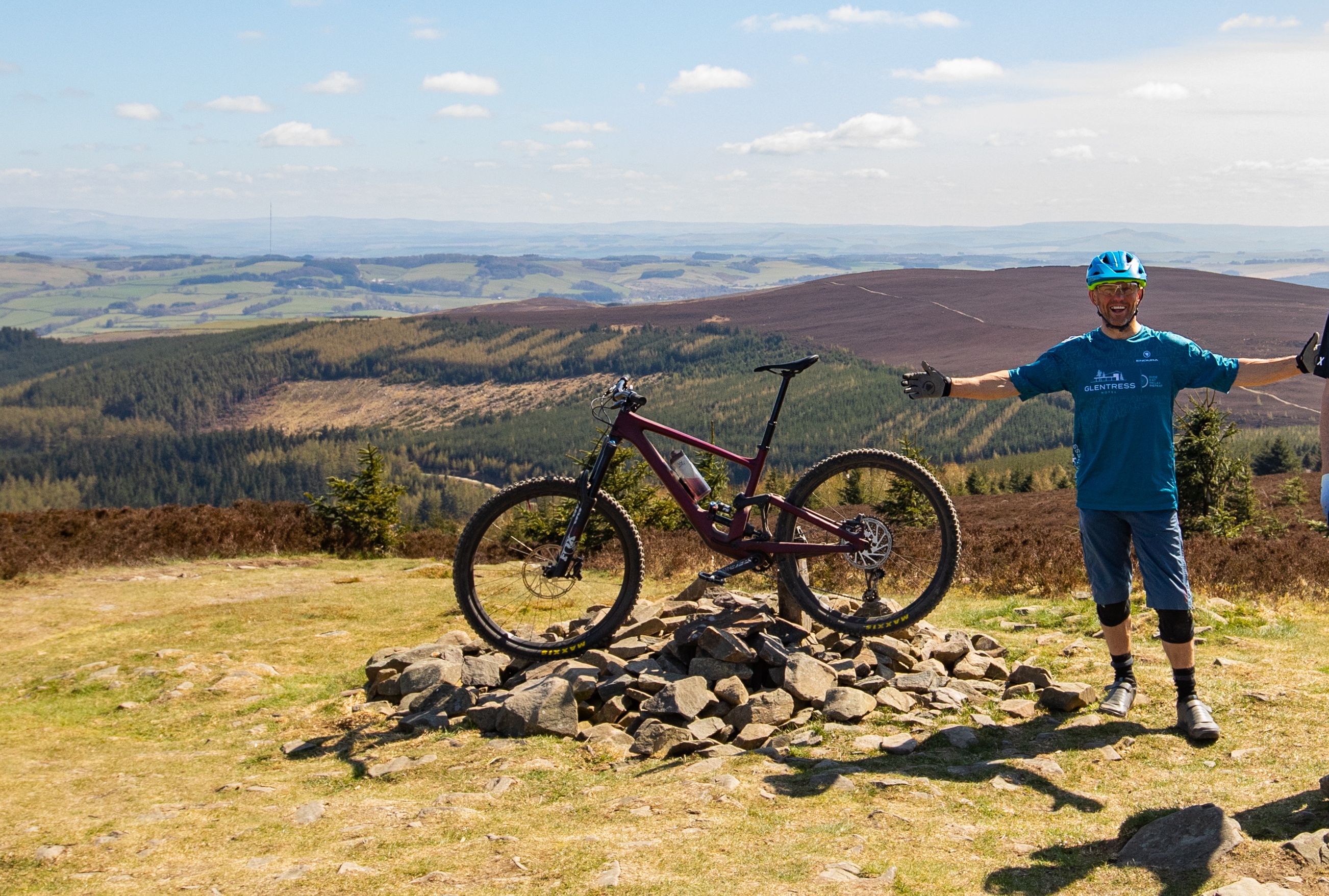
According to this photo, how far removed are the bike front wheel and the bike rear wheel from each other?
4.46ft

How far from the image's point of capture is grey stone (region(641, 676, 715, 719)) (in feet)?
22.0

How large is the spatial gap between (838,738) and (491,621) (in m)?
3.19

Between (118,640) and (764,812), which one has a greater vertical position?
(764,812)

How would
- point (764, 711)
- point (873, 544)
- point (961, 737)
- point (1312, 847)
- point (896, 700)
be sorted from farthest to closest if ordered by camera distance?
point (873, 544) → point (896, 700) → point (764, 711) → point (961, 737) → point (1312, 847)

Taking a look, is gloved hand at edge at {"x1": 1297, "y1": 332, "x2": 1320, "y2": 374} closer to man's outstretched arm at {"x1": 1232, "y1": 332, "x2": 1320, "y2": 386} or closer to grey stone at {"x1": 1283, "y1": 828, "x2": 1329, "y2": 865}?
man's outstretched arm at {"x1": 1232, "y1": 332, "x2": 1320, "y2": 386}

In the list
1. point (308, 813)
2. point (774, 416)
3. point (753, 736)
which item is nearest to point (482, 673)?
point (308, 813)

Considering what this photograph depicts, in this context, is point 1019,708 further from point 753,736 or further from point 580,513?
point 580,513

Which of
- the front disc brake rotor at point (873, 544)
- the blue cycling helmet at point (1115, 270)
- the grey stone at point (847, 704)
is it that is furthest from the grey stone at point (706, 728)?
the blue cycling helmet at point (1115, 270)

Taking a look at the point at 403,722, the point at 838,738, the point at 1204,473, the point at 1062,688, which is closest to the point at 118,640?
the point at 403,722

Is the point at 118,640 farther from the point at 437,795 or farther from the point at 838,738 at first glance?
the point at 838,738

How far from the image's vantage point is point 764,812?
16.0 feet

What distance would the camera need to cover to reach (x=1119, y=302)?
5.70 m

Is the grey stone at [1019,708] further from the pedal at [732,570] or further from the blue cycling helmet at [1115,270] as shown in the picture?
the blue cycling helmet at [1115,270]

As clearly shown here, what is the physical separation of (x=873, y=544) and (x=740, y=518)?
106 centimetres
